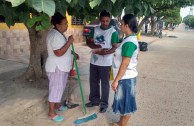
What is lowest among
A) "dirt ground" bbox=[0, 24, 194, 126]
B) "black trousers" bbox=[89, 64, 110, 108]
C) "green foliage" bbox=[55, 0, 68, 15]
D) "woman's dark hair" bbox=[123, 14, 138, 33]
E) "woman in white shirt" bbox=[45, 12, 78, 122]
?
"dirt ground" bbox=[0, 24, 194, 126]

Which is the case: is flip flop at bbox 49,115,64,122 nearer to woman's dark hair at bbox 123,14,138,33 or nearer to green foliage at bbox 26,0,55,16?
woman's dark hair at bbox 123,14,138,33

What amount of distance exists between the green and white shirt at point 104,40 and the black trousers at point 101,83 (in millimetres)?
101

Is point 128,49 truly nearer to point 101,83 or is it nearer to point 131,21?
point 131,21

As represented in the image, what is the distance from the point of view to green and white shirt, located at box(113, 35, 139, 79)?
310 cm

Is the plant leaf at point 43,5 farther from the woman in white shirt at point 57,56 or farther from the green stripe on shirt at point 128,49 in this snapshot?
the woman in white shirt at point 57,56

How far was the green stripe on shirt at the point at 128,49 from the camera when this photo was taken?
3.08 metres

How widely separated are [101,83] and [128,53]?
1.30 m

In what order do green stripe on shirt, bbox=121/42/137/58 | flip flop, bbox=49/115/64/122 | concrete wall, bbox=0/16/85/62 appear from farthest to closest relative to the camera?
concrete wall, bbox=0/16/85/62 < flip flop, bbox=49/115/64/122 < green stripe on shirt, bbox=121/42/137/58

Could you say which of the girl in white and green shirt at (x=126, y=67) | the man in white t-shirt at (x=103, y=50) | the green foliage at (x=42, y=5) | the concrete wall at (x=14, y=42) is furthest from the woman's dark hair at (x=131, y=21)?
the concrete wall at (x=14, y=42)

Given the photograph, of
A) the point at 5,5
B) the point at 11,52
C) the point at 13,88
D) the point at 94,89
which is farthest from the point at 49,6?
the point at 11,52

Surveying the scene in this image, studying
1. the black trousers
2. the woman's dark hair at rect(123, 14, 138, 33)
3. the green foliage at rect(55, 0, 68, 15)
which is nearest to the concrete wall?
the black trousers

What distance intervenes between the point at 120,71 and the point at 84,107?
1336 mm

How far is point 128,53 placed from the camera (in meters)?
3.08

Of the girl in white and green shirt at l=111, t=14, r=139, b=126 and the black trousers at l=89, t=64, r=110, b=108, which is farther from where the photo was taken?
the black trousers at l=89, t=64, r=110, b=108
